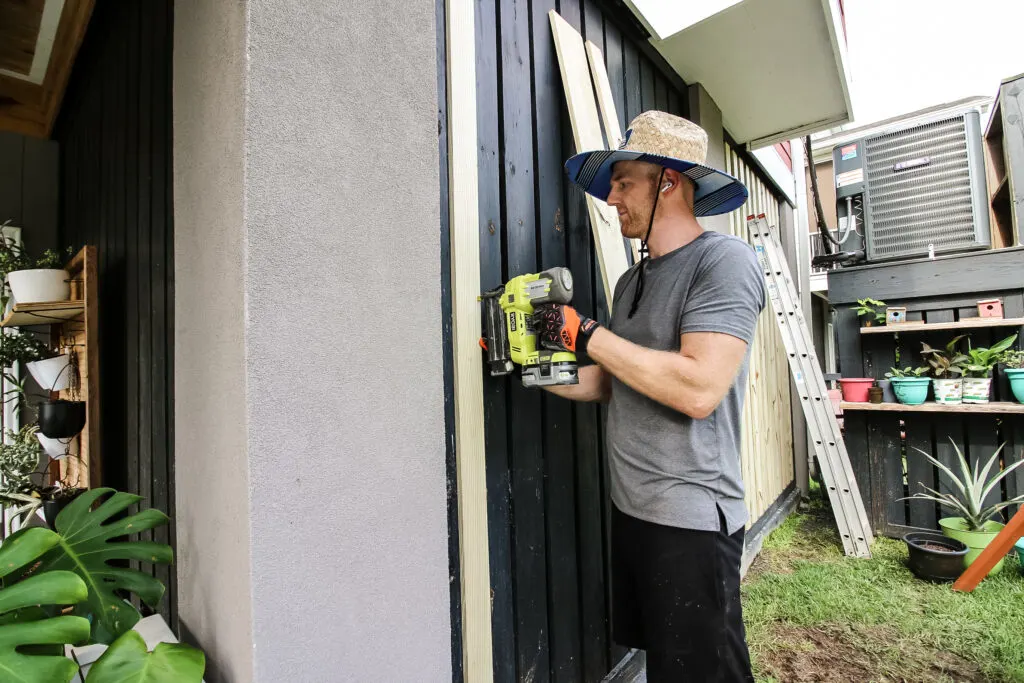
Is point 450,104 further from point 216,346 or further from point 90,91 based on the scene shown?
point 90,91

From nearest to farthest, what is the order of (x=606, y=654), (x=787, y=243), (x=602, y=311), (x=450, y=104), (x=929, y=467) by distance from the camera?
(x=450, y=104) → (x=606, y=654) → (x=602, y=311) → (x=929, y=467) → (x=787, y=243)

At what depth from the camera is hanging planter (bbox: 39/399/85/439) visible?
1993mm

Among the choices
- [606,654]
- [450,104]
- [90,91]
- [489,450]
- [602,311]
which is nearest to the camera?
[450,104]

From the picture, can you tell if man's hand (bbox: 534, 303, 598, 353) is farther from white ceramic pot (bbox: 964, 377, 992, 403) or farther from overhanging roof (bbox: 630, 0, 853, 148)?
white ceramic pot (bbox: 964, 377, 992, 403)

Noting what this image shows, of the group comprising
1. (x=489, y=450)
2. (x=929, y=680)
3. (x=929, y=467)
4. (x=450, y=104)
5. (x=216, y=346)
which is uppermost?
(x=450, y=104)

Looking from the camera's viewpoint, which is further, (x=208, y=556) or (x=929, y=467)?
(x=929, y=467)

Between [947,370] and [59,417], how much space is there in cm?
528

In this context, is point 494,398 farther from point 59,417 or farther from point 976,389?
point 976,389

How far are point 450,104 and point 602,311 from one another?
1.03 meters

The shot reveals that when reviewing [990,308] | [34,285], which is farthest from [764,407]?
[34,285]

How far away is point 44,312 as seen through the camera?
2123 mm

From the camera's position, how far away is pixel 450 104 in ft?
4.71

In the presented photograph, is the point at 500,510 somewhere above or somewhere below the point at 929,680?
above

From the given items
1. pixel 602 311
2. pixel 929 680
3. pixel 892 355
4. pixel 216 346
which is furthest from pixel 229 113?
pixel 892 355
